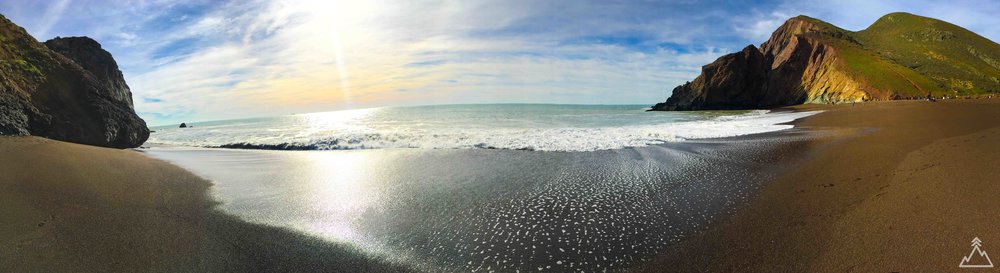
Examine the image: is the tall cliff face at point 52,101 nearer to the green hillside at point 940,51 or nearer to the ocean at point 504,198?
the ocean at point 504,198

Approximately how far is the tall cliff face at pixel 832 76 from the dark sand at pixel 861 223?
8820 centimetres

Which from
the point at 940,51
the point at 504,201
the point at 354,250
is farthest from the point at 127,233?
the point at 940,51

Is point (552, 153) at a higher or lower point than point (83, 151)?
lower

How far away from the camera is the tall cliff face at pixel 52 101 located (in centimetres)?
1069

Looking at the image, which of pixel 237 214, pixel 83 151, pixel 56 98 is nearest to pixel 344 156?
pixel 83 151

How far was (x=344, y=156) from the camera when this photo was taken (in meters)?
12.5

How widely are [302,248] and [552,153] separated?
855 cm

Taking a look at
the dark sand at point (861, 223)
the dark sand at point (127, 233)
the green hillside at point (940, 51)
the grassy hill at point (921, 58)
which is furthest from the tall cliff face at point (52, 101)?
the green hillside at point (940, 51)

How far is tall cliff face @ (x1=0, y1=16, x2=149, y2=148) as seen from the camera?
1069 centimetres

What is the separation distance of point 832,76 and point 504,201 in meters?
117

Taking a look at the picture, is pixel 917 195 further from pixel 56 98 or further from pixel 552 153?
pixel 56 98

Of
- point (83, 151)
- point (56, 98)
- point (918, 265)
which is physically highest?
point (56, 98)

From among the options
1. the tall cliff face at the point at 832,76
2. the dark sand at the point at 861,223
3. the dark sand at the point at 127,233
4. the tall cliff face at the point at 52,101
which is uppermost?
the tall cliff face at the point at 832,76

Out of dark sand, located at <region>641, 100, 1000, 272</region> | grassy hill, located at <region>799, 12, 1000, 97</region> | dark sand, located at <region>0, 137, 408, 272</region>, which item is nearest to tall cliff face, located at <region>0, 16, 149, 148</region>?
dark sand, located at <region>0, 137, 408, 272</region>
